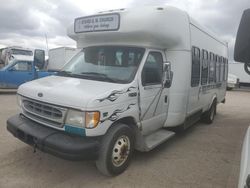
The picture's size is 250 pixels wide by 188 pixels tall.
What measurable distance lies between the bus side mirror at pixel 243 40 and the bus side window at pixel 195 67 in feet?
12.0

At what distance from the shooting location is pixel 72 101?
344cm

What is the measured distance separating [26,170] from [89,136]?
1.44 meters

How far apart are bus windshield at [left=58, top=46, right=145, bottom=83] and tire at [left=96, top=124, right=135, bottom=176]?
2.73 feet

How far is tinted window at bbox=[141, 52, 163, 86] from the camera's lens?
4414 mm

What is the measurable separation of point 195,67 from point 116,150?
10.0 ft

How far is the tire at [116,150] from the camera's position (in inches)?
146

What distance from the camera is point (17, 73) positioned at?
13125 mm

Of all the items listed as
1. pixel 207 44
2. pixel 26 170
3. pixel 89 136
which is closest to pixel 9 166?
pixel 26 170

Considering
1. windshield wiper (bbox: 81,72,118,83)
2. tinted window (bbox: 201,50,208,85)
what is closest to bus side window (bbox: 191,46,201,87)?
tinted window (bbox: 201,50,208,85)

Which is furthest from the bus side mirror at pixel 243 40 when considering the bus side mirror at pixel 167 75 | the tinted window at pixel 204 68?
the tinted window at pixel 204 68

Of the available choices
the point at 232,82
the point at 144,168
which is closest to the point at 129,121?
the point at 144,168

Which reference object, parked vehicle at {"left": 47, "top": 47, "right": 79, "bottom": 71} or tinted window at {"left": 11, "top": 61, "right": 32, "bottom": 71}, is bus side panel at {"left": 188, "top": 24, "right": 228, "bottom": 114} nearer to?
tinted window at {"left": 11, "top": 61, "right": 32, "bottom": 71}

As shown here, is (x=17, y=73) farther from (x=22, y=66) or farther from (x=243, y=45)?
(x=243, y=45)

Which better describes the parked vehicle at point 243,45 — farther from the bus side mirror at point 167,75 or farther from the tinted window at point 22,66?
the tinted window at point 22,66
